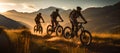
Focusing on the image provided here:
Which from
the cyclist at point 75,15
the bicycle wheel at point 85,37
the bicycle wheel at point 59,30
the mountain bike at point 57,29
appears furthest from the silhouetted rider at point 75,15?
the mountain bike at point 57,29

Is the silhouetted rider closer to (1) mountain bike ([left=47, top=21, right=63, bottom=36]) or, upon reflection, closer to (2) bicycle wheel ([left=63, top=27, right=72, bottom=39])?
(2) bicycle wheel ([left=63, top=27, right=72, bottom=39])

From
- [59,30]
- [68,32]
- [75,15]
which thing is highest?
[75,15]

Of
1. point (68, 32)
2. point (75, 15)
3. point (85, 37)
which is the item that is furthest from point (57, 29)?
point (85, 37)

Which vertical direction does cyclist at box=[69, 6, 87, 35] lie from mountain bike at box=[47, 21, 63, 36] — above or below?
above

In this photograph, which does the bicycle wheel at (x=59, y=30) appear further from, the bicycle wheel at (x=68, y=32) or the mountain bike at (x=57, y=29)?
the bicycle wheel at (x=68, y=32)

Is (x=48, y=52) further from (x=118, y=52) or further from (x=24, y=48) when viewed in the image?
(x=118, y=52)

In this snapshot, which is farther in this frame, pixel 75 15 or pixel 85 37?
pixel 75 15

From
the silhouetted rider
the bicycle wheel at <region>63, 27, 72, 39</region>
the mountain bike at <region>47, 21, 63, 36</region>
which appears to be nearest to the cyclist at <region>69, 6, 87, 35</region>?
the silhouetted rider

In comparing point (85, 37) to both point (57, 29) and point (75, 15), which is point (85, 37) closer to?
point (75, 15)

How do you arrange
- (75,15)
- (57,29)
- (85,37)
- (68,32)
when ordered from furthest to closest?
1. (57,29)
2. (68,32)
3. (75,15)
4. (85,37)

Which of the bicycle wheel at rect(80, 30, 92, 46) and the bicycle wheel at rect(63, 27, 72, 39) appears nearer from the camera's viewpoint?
the bicycle wheel at rect(80, 30, 92, 46)

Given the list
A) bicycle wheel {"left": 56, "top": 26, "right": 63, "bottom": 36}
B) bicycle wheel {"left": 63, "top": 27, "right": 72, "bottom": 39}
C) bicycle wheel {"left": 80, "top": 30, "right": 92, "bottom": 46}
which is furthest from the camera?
bicycle wheel {"left": 56, "top": 26, "right": 63, "bottom": 36}

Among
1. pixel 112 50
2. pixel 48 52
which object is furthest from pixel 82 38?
pixel 48 52

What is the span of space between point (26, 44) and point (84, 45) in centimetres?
502
